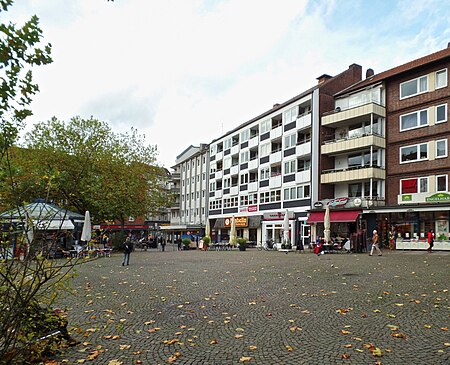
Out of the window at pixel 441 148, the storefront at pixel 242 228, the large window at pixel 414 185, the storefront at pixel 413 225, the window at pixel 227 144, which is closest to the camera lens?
the storefront at pixel 413 225

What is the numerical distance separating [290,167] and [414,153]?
46.6 ft

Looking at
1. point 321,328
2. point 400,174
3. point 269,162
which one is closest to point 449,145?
point 400,174

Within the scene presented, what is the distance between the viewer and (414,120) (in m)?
34.8

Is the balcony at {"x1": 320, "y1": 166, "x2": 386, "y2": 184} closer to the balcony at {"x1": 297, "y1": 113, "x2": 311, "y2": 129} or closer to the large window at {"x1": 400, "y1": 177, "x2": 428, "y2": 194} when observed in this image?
the large window at {"x1": 400, "y1": 177, "x2": 428, "y2": 194}

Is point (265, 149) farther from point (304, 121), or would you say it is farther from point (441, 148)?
point (441, 148)

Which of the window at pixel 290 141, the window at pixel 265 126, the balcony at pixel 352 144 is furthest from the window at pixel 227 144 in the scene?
the balcony at pixel 352 144

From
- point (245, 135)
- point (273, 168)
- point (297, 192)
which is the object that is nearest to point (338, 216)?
point (297, 192)

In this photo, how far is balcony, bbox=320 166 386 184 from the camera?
117 ft

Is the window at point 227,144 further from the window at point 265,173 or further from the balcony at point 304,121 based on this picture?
the balcony at point 304,121

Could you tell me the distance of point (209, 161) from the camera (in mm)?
68312

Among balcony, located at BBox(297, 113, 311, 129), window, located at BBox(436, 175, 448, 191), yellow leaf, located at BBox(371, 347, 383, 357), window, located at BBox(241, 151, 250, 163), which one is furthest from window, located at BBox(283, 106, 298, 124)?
yellow leaf, located at BBox(371, 347, 383, 357)

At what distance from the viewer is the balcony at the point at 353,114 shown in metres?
36.2

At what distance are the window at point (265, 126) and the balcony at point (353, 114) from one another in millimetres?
11074

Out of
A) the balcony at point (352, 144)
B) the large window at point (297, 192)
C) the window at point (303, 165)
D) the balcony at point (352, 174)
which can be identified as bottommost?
the large window at point (297, 192)
